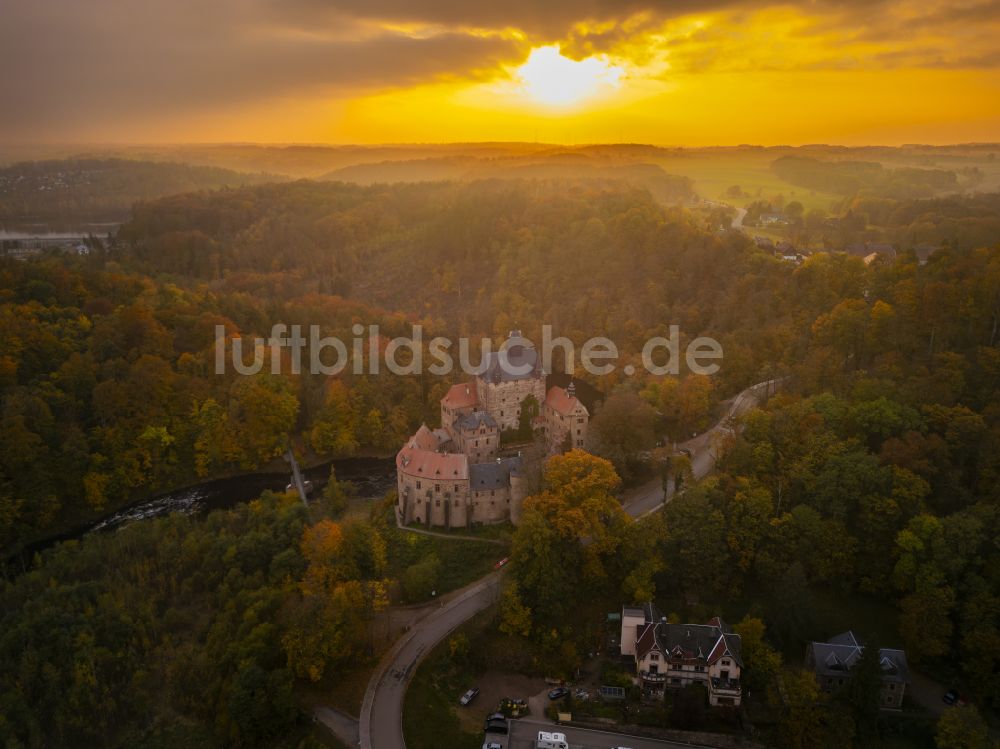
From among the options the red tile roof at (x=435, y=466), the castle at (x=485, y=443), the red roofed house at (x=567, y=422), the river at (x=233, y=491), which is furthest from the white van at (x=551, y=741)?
the river at (x=233, y=491)

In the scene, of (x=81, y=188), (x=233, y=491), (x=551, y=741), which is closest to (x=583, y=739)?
(x=551, y=741)

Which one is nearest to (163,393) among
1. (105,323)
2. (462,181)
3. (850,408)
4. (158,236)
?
(105,323)

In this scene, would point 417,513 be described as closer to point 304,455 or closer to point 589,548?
point 589,548

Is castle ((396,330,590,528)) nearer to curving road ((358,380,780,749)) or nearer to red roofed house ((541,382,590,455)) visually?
red roofed house ((541,382,590,455))

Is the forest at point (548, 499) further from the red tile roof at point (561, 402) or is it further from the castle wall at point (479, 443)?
the castle wall at point (479, 443)

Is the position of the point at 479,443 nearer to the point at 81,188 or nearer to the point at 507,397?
the point at 507,397

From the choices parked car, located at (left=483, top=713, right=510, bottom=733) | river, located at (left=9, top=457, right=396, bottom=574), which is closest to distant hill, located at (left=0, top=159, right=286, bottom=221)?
river, located at (left=9, top=457, right=396, bottom=574)
